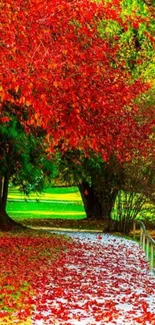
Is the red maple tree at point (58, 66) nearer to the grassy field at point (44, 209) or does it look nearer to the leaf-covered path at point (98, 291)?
the leaf-covered path at point (98, 291)

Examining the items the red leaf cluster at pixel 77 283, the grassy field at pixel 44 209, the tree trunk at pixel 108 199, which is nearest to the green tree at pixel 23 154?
the tree trunk at pixel 108 199

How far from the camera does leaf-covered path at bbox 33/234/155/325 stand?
12000mm

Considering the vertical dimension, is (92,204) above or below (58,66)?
below

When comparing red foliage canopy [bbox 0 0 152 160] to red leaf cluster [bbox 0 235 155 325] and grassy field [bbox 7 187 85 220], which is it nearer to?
red leaf cluster [bbox 0 235 155 325]

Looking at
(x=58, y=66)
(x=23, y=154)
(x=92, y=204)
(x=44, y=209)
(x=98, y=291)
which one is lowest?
(x=98, y=291)

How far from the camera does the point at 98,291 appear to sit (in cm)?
1482

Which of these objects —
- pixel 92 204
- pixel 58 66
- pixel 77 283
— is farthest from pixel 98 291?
pixel 92 204

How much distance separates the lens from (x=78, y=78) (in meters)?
15.0

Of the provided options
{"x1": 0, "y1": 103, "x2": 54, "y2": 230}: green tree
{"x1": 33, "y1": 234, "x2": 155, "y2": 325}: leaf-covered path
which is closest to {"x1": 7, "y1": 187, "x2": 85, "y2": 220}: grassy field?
{"x1": 0, "y1": 103, "x2": 54, "y2": 230}: green tree

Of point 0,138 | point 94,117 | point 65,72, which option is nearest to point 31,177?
point 0,138

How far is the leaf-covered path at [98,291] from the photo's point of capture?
12.0 metres

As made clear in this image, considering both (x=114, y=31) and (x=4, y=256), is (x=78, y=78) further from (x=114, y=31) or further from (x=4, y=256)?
(x=114, y=31)

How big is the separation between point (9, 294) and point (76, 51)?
4615mm

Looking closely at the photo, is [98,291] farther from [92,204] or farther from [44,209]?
[44,209]
